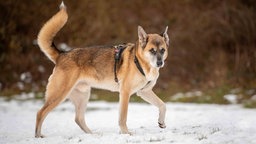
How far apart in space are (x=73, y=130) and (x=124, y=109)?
1.57 meters

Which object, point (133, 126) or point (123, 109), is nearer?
point (123, 109)

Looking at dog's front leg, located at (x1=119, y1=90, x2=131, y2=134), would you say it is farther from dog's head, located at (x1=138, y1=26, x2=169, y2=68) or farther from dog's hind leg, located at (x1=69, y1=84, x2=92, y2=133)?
dog's hind leg, located at (x1=69, y1=84, x2=92, y2=133)

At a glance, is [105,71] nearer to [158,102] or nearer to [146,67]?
[146,67]

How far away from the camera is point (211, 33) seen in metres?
17.2

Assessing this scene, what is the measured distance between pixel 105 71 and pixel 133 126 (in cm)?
141

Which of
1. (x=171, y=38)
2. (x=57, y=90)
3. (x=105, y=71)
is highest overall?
(x=171, y=38)

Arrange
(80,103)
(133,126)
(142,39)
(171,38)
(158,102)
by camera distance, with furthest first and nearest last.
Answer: (171,38)
(133,126)
(80,103)
(158,102)
(142,39)

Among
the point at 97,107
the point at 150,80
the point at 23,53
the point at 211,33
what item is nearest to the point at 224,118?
the point at 150,80

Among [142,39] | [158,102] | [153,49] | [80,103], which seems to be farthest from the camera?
[80,103]

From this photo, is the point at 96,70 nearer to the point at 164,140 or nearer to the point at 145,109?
the point at 164,140

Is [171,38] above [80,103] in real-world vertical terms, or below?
above

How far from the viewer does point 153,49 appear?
24.4 ft

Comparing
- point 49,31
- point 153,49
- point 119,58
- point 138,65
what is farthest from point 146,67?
point 49,31

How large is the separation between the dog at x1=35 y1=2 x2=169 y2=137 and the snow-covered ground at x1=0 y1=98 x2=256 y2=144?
0.47 m
